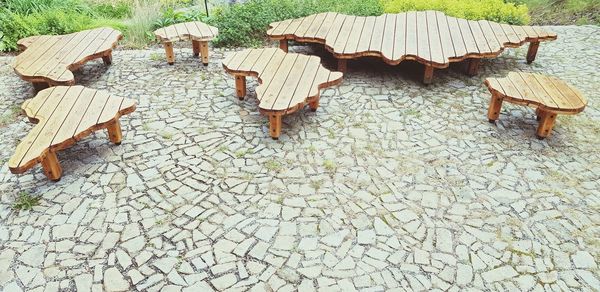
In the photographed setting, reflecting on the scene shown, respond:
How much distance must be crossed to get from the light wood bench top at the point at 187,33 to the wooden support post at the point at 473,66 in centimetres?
381

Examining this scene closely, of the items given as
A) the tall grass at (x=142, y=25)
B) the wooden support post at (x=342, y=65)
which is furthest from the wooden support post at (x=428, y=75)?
the tall grass at (x=142, y=25)

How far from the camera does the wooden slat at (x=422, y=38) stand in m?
6.09

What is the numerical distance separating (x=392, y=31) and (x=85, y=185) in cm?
484

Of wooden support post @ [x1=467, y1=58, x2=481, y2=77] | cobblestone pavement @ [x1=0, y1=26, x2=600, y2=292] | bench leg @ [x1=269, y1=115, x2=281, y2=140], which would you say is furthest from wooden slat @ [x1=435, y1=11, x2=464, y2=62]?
bench leg @ [x1=269, y1=115, x2=281, y2=140]

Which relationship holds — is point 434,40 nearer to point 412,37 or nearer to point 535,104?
point 412,37

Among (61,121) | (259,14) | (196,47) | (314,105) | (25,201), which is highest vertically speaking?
(259,14)

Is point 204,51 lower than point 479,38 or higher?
lower

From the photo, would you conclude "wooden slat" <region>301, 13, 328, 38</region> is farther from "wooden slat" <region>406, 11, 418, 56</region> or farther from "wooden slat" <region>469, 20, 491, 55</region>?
"wooden slat" <region>469, 20, 491, 55</region>

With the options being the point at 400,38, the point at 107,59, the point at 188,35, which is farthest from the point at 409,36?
the point at 107,59

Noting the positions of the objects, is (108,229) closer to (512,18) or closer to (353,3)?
(353,3)

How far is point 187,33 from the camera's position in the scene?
21.6 feet

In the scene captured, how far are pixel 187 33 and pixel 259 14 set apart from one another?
1810 millimetres

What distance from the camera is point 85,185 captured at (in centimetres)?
431

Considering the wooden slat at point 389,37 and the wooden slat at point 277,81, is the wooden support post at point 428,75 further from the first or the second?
the wooden slat at point 277,81
